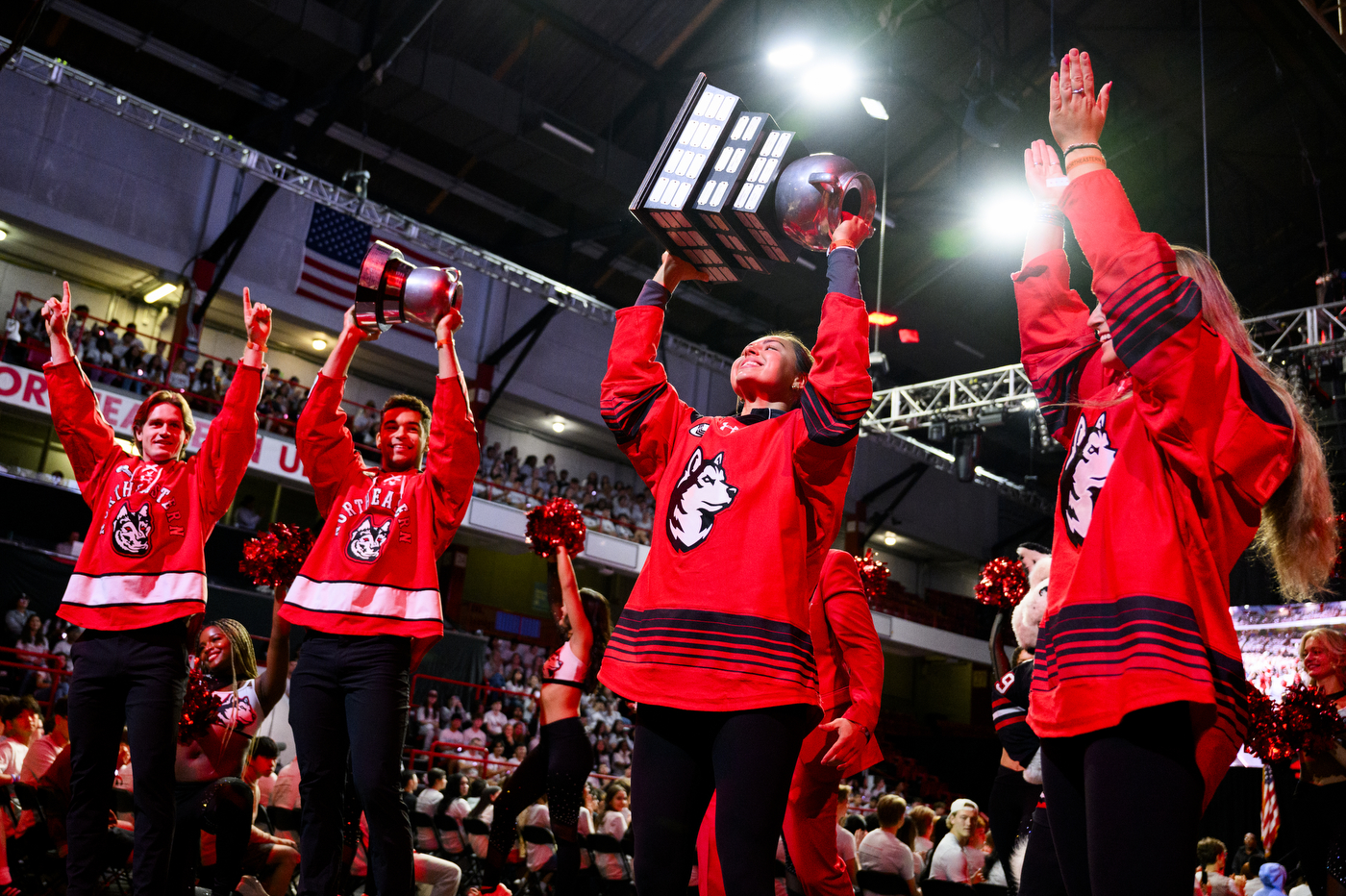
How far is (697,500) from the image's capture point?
2426 millimetres

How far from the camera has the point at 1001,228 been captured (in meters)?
14.1

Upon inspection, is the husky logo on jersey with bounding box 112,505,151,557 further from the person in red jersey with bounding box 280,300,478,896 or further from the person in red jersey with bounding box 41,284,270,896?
the person in red jersey with bounding box 280,300,478,896

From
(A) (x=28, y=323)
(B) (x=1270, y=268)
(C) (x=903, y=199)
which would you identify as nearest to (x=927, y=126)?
(C) (x=903, y=199)

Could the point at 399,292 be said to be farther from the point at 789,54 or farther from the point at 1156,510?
the point at 789,54

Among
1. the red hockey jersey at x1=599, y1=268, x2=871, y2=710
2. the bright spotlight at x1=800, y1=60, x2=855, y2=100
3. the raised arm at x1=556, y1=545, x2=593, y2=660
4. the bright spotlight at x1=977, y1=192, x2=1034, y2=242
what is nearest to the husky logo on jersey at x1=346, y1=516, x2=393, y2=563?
the raised arm at x1=556, y1=545, x2=593, y2=660

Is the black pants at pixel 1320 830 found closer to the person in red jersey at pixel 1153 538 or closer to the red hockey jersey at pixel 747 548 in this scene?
the person in red jersey at pixel 1153 538

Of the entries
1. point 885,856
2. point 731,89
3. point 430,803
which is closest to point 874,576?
point 885,856

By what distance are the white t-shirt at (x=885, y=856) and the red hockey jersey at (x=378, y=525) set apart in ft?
11.9

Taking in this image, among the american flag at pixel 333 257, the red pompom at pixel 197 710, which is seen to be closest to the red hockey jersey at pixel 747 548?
the red pompom at pixel 197 710

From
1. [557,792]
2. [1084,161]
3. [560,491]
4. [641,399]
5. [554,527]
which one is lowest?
[557,792]

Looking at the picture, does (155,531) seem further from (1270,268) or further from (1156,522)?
(1270,268)

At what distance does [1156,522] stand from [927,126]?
16.4 meters

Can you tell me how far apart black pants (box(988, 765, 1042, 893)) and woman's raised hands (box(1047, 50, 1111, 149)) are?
3.78 metres

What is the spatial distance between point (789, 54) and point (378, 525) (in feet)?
30.7
